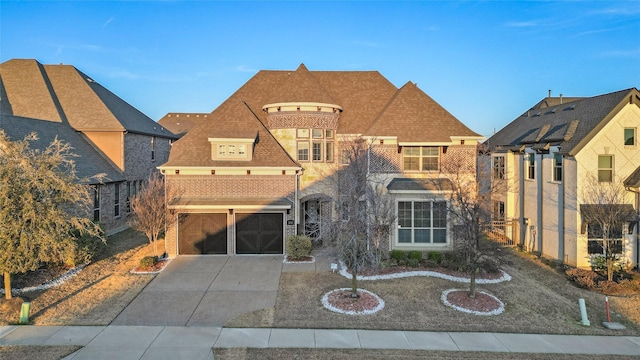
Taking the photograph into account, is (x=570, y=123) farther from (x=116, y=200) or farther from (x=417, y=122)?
(x=116, y=200)

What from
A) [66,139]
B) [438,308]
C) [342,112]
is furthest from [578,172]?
[66,139]

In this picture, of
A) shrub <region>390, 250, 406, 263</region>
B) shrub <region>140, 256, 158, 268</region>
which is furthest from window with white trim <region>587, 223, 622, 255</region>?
shrub <region>140, 256, 158, 268</region>

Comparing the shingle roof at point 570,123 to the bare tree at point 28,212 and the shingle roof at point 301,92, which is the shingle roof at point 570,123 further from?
the bare tree at point 28,212

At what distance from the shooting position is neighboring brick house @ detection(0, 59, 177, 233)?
23859mm

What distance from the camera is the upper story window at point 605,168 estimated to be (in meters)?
16.9

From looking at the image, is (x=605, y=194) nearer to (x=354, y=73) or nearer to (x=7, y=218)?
(x=354, y=73)

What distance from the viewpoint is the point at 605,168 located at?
16906 millimetres

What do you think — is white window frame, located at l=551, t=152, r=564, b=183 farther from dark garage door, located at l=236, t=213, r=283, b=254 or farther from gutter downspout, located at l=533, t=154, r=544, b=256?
dark garage door, located at l=236, t=213, r=283, b=254

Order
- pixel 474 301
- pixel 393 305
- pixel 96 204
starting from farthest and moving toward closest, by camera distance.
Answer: pixel 96 204, pixel 474 301, pixel 393 305

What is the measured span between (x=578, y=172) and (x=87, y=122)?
29991 millimetres

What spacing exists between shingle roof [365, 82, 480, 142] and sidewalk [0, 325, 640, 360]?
10655 millimetres

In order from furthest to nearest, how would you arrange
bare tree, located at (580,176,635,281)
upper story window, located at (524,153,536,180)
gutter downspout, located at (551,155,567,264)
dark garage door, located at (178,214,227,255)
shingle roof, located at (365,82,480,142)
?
upper story window, located at (524,153,536,180)
dark garage door, located at (178,214,227,255)
shingle roof, located at (365,82,480,142)
gutter downspout, located at (551,155,567,264)
bare tree, located at (580,176,635,281)

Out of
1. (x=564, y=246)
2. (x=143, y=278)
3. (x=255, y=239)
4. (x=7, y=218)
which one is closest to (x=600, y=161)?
(x=564, y=246)

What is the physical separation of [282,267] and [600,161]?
51.0ft
